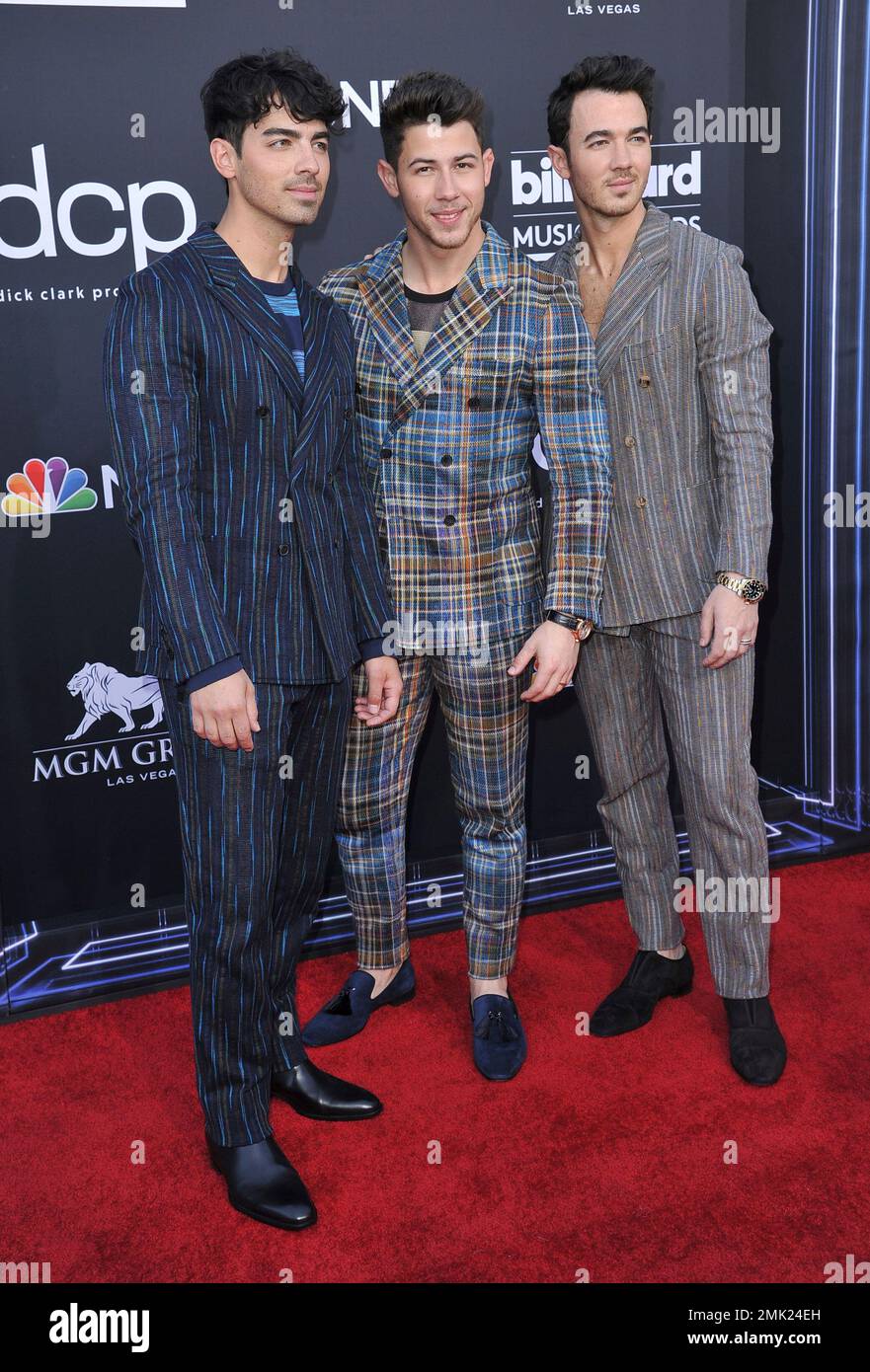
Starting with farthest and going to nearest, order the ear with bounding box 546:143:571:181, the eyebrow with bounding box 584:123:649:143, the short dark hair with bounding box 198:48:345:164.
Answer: the ear with bounding box 546:143:571:181 → the eyebrow with bounding box 584:123:649:143 → the short dark hair with bounding box 198:48:345:164

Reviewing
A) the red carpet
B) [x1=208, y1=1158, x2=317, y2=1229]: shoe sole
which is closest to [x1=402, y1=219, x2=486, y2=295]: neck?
the red carpet

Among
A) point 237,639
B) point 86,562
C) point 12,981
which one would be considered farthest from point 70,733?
point 237,639

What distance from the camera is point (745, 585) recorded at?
253 centimetres

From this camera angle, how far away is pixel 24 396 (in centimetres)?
303

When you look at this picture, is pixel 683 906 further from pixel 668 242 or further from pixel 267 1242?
pixel 668 242

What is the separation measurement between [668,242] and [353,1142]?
6.39 feet

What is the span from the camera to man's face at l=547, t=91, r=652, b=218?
2.47m

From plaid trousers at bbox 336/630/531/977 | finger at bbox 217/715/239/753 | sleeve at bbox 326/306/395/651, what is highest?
sleeve at bbox 326/306/395/651

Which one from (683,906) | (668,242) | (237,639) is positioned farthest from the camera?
(683,906)

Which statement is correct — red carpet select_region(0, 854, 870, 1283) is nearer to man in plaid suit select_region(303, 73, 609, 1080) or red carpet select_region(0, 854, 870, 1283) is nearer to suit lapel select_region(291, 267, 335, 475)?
man in plaid suit select_region(303, 73, 609, 1080)

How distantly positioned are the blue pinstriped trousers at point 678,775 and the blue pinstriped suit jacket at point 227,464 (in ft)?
2.43

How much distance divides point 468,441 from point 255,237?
0.59 m

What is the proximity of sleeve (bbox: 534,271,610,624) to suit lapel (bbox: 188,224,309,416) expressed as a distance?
1.89 ft

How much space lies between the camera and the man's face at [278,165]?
2143 millimetres
